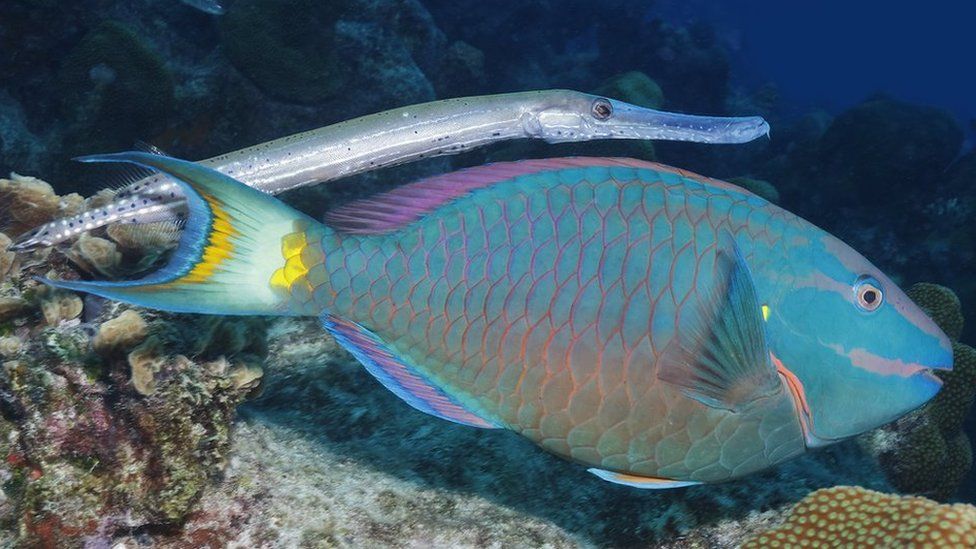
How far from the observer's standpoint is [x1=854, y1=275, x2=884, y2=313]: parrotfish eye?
6.27ft

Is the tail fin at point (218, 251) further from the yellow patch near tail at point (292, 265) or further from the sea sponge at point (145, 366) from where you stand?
the sea sponge at point (145, 366)

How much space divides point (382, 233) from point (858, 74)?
79411 millimetres

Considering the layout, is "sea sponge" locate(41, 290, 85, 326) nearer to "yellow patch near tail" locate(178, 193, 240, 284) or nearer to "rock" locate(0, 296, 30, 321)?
"rock" locate(0, 296, 30, 321)

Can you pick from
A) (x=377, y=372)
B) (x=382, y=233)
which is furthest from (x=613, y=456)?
(x=382, y=233)

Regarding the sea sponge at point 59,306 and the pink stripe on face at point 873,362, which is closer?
the pink stripe on face at point 873,362

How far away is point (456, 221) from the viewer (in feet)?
6.47

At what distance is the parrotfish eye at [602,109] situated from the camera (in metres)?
4.53

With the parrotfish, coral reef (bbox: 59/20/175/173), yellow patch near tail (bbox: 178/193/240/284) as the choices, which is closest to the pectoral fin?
the parrotfish

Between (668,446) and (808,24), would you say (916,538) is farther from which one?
(808,24)

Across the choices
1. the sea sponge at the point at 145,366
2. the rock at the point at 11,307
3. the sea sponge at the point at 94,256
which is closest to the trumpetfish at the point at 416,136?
the sea sponge at the point at 94,256

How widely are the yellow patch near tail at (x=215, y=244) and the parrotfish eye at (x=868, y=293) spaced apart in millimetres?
2016

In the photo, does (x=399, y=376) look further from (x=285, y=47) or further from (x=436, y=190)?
(x=285, y=47)

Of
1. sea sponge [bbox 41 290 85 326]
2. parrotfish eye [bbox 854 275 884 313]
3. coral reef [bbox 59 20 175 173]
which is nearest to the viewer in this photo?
parrotfish eye [bbox 854 275 884 313]

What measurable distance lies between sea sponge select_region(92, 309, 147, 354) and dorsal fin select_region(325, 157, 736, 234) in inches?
40.5
